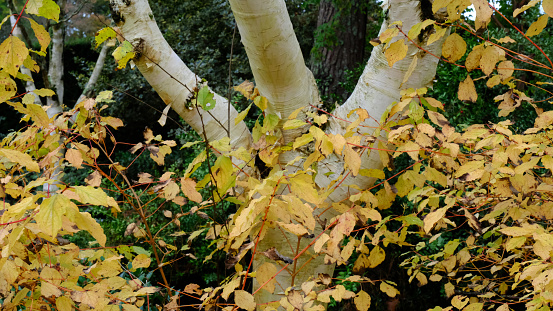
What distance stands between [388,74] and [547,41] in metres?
2.73

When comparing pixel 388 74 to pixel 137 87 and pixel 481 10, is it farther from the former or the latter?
pixel 137 87

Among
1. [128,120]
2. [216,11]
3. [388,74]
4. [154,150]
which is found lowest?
[128,120]

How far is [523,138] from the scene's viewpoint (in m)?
1.28

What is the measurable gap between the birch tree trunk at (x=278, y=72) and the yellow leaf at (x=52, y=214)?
0.64m

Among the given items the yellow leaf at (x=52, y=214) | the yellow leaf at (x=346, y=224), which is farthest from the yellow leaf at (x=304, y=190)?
the yellow leaf at (x=52, y=214)

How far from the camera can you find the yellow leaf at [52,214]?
78 cm

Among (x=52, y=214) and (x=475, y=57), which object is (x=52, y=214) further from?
(x=475, y=57)

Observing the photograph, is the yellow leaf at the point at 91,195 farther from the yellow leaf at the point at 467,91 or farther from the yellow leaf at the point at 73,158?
the yellow leaf at the point at 467,91

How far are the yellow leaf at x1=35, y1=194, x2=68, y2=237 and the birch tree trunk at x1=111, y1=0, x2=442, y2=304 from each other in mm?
641

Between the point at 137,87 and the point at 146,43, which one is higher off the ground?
the point at 146,43

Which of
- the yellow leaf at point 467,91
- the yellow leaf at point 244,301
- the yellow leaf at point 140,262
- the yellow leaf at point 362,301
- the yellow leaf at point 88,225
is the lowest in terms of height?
the yellow leaf at point 362,301

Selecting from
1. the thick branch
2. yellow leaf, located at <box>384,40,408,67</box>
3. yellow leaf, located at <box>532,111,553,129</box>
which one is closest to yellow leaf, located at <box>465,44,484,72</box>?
yellow leaf, located at <box>384,40,408,67</box>

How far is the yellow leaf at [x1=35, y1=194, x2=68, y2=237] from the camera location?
78 cm

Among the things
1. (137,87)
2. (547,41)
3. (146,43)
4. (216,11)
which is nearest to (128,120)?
(137,87)
